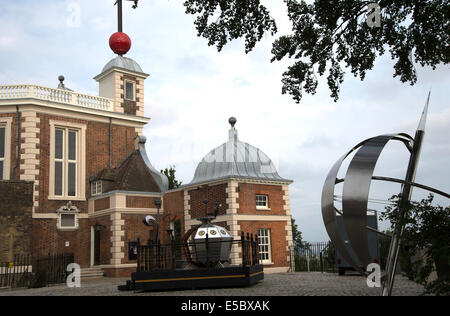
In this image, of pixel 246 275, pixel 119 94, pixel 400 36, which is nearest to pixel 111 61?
pixel 119 94

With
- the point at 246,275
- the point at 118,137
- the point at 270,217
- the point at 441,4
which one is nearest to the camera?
the point at 441,4

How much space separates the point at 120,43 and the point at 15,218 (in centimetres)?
1451

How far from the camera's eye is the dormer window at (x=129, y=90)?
3197 centimetres

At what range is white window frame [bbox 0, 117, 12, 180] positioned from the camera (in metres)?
26.9

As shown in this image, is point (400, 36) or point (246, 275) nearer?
point (400, 36)

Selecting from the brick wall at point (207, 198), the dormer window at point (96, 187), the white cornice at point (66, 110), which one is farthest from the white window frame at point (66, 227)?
the brick wall at point (207, 198)

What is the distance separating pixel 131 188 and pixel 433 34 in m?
20.4

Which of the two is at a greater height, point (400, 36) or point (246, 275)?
point (400, 36)

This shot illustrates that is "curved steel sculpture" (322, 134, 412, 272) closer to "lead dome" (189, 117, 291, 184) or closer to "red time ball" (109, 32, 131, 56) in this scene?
"lead dome" (189, 117, 291, 184)

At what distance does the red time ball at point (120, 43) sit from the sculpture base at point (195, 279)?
69.3ft

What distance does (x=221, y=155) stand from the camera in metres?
27.8

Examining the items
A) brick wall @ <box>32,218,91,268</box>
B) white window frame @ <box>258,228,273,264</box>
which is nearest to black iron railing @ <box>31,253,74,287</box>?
brick wall @ <box>32,218,91,268</box>

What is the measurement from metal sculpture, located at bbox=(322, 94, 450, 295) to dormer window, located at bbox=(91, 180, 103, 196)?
823 inches

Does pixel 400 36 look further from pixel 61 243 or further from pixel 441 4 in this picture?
pixel 61 243
